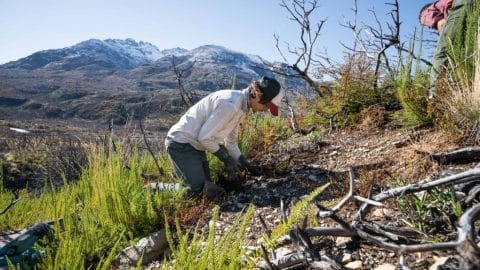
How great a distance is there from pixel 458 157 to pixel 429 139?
20.7 inches

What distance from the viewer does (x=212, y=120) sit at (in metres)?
3.66

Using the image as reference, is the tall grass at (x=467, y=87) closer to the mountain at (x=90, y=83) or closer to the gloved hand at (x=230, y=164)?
the gloved hand at (x=230, y=164)

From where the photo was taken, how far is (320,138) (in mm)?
4562

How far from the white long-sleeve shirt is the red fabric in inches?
88.5

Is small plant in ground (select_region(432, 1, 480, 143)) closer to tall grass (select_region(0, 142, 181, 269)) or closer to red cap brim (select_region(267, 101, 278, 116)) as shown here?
red cap brim (select_region(267, 101, 278, 116))

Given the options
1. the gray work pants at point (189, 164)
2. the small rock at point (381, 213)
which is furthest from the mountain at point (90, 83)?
the small rock at point (381, 213)

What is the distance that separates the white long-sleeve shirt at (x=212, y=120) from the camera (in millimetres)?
3656

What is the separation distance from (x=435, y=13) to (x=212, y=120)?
108 inches

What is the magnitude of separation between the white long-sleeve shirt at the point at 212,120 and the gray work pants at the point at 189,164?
0.06 m

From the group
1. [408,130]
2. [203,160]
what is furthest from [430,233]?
[203,160]

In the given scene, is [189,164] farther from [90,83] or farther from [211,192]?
[90,83]

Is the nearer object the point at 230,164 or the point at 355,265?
the point at 355,265

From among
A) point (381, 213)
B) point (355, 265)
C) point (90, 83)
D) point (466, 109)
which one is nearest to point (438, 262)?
point (355, 265)

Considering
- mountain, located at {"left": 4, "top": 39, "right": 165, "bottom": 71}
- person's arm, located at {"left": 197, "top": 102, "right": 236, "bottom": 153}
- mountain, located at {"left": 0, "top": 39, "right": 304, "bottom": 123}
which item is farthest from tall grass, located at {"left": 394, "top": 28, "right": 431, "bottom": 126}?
mountain, located at {"left": 4, "top": 39, "right": 165, "bottom": 71}
